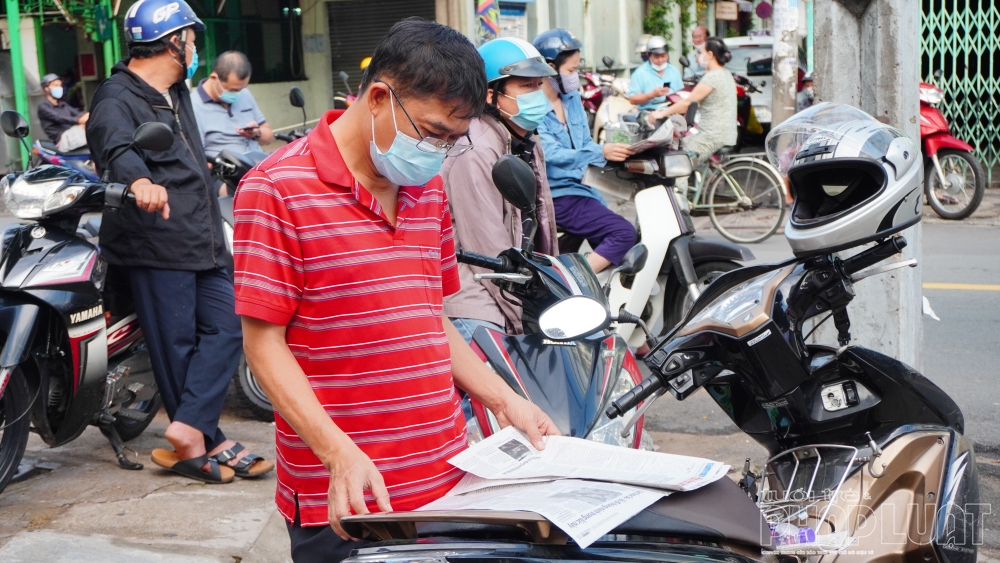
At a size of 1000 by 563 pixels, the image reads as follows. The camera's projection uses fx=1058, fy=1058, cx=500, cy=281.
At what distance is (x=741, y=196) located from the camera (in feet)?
34.5

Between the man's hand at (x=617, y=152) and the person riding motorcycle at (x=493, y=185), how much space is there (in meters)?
1.65

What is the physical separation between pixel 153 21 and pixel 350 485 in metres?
2.78

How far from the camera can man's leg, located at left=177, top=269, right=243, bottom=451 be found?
4.20m

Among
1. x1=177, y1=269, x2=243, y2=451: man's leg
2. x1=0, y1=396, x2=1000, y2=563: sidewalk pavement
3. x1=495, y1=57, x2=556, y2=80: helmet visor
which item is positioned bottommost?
x1=0, y1=396, x2=1000, y2=563: sidewalk pavement

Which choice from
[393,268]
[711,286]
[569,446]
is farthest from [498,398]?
[711,286]

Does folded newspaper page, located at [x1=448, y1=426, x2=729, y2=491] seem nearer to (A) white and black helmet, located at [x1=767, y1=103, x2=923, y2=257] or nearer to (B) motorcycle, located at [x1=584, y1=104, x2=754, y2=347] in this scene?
(A) white and black helmet, located at [x1=767, y1=103, x2=923, y2=257]

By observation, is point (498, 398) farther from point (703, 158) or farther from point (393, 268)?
point (703, 158)

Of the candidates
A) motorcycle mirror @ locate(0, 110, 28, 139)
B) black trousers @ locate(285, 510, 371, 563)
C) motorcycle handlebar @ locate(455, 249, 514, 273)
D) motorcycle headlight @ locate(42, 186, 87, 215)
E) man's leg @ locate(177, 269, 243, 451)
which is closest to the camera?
black trousers @ locate(285, 510, 371, 563)

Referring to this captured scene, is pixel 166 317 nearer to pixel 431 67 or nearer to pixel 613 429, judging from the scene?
pixel 613 429

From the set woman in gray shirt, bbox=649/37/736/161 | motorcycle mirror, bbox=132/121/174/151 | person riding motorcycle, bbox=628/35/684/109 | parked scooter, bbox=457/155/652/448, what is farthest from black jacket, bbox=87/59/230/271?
person riding motorcycle, bbox=628/35/684/109

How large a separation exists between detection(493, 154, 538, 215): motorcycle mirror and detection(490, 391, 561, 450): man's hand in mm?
708

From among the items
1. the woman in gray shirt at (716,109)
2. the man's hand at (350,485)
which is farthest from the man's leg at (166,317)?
the woman in gray shirt at (716,109)

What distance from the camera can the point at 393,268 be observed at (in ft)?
6.79

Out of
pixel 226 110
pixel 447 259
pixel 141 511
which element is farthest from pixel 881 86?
pixel 226 110
